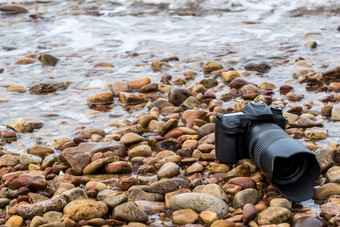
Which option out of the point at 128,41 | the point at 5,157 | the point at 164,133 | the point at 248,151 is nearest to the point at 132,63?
the point at 128,41

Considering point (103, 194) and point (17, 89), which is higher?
point (103, 194)

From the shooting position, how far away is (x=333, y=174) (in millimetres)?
3072

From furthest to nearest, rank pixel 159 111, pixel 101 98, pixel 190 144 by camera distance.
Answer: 1. pixel 101 98
2. pixel 159 111
3. pixel 190 144

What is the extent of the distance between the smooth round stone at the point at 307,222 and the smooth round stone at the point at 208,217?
448 mm

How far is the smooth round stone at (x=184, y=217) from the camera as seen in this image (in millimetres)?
2777

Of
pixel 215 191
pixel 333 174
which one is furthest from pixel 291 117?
pixel 215 191

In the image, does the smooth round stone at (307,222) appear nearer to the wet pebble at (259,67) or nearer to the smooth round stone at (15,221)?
the smooth round stone at (15,221)

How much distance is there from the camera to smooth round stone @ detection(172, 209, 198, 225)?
2.78m

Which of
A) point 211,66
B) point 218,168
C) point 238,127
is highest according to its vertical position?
point 238,127

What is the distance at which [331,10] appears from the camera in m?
9.18

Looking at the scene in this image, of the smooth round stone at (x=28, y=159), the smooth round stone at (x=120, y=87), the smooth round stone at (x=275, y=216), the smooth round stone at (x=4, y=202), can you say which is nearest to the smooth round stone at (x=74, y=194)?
the smooth round stone at (x=4, y=202)

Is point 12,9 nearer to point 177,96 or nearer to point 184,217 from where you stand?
point 177,96

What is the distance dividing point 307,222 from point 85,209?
4.13 ft

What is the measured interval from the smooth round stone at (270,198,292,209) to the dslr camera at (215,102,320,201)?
1.4 inches
